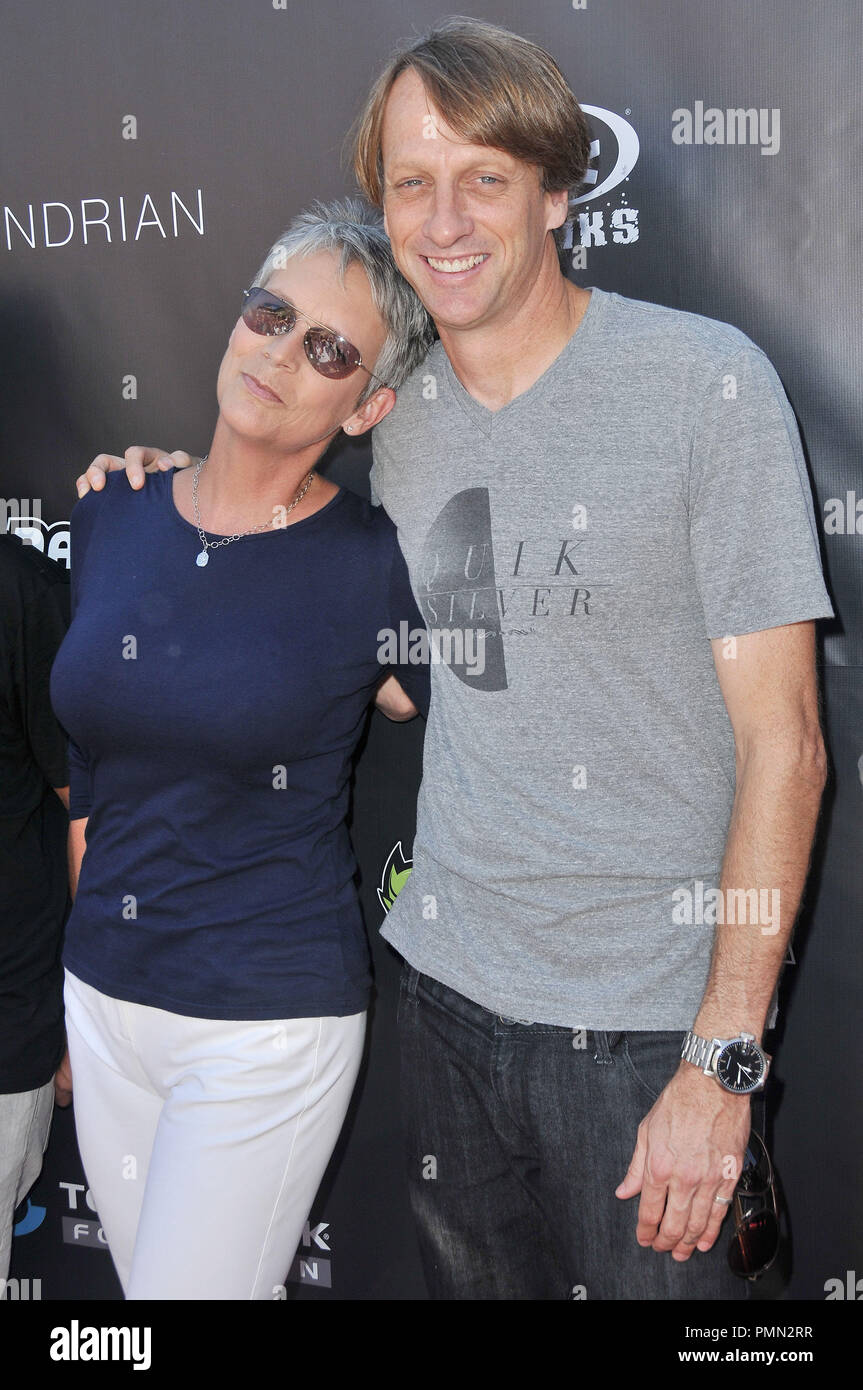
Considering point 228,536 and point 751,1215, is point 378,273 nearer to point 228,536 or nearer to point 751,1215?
point 228,536

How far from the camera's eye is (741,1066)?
55.4 inches

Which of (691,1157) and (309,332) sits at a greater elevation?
(309,332)

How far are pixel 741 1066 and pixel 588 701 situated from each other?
0.50 metres

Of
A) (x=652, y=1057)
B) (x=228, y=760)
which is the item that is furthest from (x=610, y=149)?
(x=652, y=1057)

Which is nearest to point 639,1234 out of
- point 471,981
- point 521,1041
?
point 521,1041

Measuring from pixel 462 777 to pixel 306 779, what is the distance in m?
0.25

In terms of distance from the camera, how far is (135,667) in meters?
1.72

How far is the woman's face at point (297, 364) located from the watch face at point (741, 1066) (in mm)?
1102

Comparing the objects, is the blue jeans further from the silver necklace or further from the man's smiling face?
the man's smiling face

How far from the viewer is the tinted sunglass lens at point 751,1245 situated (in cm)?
147

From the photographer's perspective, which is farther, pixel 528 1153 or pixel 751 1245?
pixel 528 1153

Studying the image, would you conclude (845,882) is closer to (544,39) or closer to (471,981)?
(471,981)

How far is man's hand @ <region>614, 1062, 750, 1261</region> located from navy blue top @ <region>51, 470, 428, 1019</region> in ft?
1.62

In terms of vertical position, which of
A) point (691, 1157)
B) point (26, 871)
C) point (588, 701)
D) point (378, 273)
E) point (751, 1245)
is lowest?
point (751, 1245)
